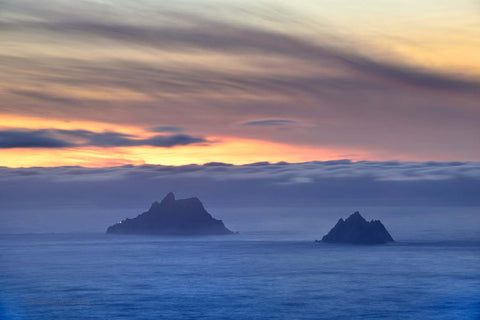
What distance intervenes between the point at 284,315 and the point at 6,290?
64.9 m

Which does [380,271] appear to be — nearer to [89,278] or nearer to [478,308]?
[478,308]

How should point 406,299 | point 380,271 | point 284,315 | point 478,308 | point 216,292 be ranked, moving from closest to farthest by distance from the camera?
point 284,315
point 478,308
point 406,299
point 216,292
point 380,271

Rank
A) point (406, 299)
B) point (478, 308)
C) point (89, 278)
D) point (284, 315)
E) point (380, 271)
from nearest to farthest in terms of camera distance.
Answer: point (284, 315), point (478, 308), point (406, 299), point (89, 278), point (380, 271)

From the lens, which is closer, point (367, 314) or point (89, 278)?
point (367, 314)

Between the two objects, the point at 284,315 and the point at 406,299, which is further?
the point at 406,299

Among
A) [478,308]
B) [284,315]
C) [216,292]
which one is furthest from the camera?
[216,292]

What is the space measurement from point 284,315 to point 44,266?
10321 centimetres

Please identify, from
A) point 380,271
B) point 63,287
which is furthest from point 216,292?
point 380,271

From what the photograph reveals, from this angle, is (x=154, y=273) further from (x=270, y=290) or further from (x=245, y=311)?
(x=245, y=311)

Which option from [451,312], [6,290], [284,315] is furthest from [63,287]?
[451,312]

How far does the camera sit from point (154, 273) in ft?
570

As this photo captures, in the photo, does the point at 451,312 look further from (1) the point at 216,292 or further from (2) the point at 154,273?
(2) the point at 154,273

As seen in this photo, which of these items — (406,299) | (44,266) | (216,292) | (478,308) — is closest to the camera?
(478,308)

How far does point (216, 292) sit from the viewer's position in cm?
13662
